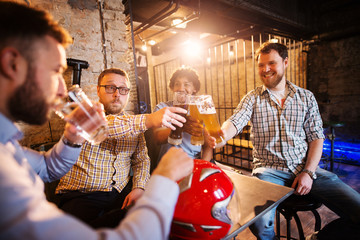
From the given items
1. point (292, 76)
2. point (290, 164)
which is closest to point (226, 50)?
point (292, 76)

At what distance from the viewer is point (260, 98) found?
7.20ft

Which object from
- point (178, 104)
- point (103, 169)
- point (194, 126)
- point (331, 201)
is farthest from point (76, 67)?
point (331, 201)

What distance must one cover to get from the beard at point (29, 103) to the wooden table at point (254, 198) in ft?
3.11

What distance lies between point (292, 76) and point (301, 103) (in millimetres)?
4865

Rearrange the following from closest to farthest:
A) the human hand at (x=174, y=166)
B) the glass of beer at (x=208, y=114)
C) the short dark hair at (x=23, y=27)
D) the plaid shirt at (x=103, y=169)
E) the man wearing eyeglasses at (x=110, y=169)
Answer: the short dark hair at (x=23, y=27), the human hand at (x=174, y=166), the glass of beer at (x=208, y=114), the man wearing eyeglasses at (x=110, y=169), the plaid shirt at (x=103, y=169)

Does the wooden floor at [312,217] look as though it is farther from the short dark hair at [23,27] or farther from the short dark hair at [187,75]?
the short dark hair at [23,27]

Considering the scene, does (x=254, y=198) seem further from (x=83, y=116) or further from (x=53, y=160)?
(x=53, y=160)

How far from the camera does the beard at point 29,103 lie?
2.10 ft

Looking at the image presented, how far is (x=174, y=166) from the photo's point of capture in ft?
2.55

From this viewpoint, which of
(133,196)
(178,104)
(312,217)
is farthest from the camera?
(312,217)

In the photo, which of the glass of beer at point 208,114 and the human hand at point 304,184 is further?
the human hand at point 304,184

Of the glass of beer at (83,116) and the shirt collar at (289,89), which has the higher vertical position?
the shirt collar at (289,89)

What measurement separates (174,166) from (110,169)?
117cm

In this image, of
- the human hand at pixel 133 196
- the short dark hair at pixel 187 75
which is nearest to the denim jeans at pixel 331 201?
the human hand at pixel 133 196
